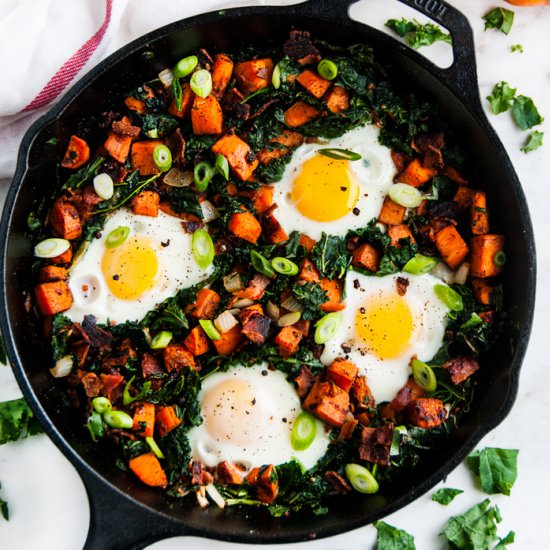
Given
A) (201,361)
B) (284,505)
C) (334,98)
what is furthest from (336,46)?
(284,505)

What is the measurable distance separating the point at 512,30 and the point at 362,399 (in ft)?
7.93

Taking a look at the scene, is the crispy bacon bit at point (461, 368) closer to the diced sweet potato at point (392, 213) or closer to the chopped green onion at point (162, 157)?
the diced sweet potato at point (392, 213)

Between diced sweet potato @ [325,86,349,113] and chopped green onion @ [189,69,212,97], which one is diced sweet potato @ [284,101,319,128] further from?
chopped green onion @ [189,69,212,97]

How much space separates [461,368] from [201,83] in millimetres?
2166

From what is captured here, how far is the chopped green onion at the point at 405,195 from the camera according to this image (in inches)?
174

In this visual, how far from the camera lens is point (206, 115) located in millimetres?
4402

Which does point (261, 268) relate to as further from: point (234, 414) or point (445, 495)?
point (445, 495)

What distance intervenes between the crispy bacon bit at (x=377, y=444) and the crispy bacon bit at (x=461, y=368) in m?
0.45

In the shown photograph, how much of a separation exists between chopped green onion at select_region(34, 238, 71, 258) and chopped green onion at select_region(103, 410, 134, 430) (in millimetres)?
932

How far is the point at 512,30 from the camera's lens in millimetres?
4715

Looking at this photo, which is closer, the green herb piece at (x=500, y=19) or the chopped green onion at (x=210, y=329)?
the chopped green onion at (x=210, y=329)

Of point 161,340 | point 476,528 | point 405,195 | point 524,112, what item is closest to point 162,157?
point 161,340

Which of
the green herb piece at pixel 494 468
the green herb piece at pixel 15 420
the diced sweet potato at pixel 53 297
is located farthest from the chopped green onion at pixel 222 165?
the green herb piece at pixel 494 468

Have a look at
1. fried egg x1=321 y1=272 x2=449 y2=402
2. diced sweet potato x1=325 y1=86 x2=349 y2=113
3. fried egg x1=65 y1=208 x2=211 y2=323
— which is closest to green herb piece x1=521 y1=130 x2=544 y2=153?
fried egg x1=321 y1=272 x2=449 y2=402
